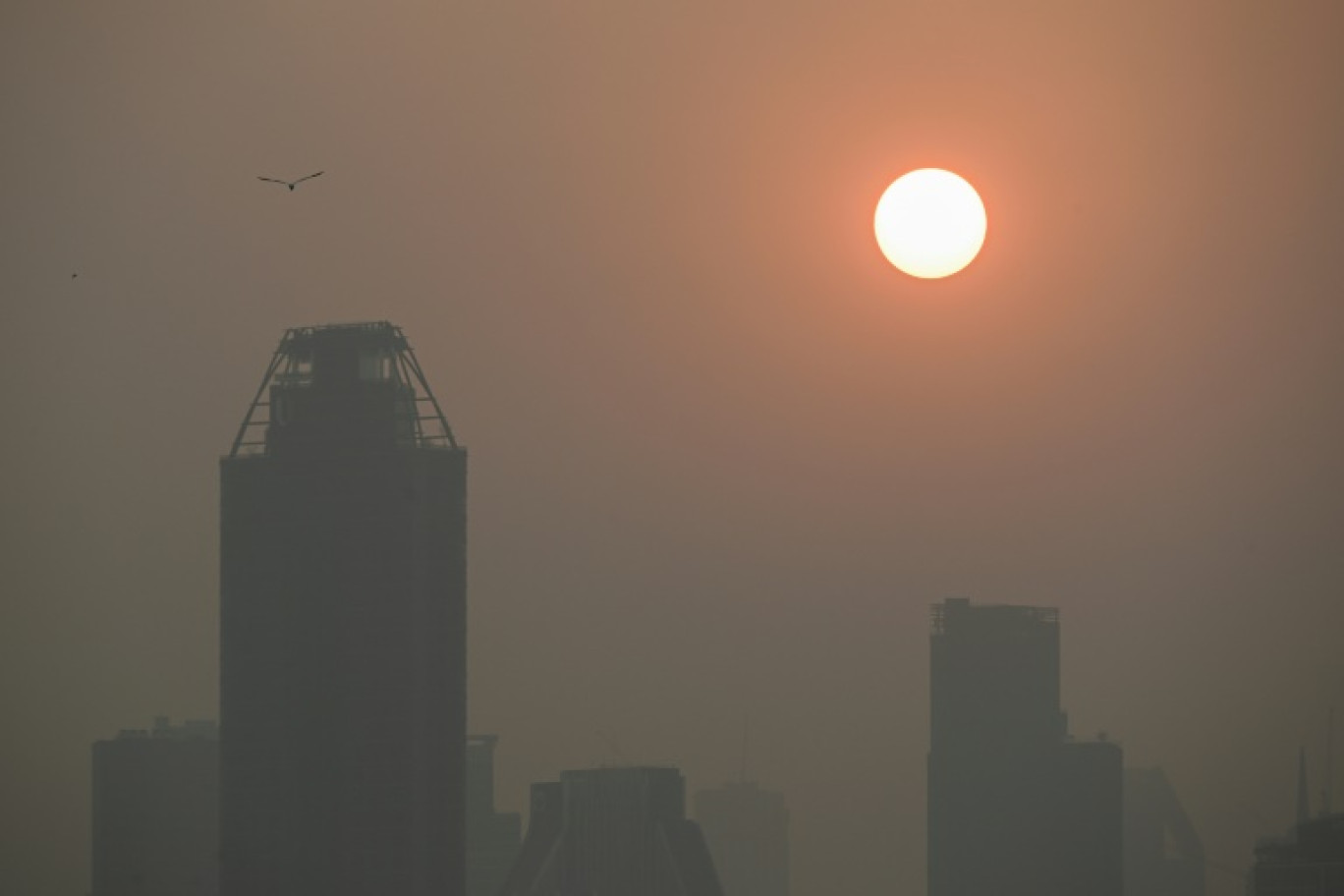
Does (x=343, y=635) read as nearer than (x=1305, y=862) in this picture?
Yes

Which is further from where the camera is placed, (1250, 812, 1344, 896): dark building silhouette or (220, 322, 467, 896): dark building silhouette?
(1250, 812, 1344, 896): dark building silhouette

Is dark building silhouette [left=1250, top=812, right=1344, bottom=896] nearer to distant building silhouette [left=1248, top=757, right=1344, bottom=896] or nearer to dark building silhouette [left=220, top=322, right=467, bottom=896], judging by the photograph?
distant building silhouette [left=1248, top=757, right=1344, bottom=896]

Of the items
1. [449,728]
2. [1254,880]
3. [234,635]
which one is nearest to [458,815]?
[449,728]

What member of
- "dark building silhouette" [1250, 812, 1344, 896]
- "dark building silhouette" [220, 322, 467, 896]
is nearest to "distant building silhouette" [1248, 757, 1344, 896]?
"dark building silhouette" [1250, 812, 1344, 896]

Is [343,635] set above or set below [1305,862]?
above

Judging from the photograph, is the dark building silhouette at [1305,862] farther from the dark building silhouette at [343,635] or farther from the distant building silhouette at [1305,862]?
the dark building silhouette at [343,635]

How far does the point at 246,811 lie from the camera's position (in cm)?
18075

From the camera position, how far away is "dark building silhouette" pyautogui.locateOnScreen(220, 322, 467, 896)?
174 metres

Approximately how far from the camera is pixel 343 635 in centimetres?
17612

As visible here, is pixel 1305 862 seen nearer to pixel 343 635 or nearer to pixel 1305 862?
pixel 1305 862

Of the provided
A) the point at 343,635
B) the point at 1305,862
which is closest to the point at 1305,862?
the point at 1305,862

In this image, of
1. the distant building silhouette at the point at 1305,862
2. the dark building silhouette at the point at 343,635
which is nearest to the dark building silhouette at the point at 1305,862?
the distant building silhouette at the point at 1305,862

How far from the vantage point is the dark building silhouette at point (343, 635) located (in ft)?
570

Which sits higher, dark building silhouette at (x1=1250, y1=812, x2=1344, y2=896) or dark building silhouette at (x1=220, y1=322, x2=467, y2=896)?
dark building silhouette at (x1=220, y1=322, x2=467, y2=896)
